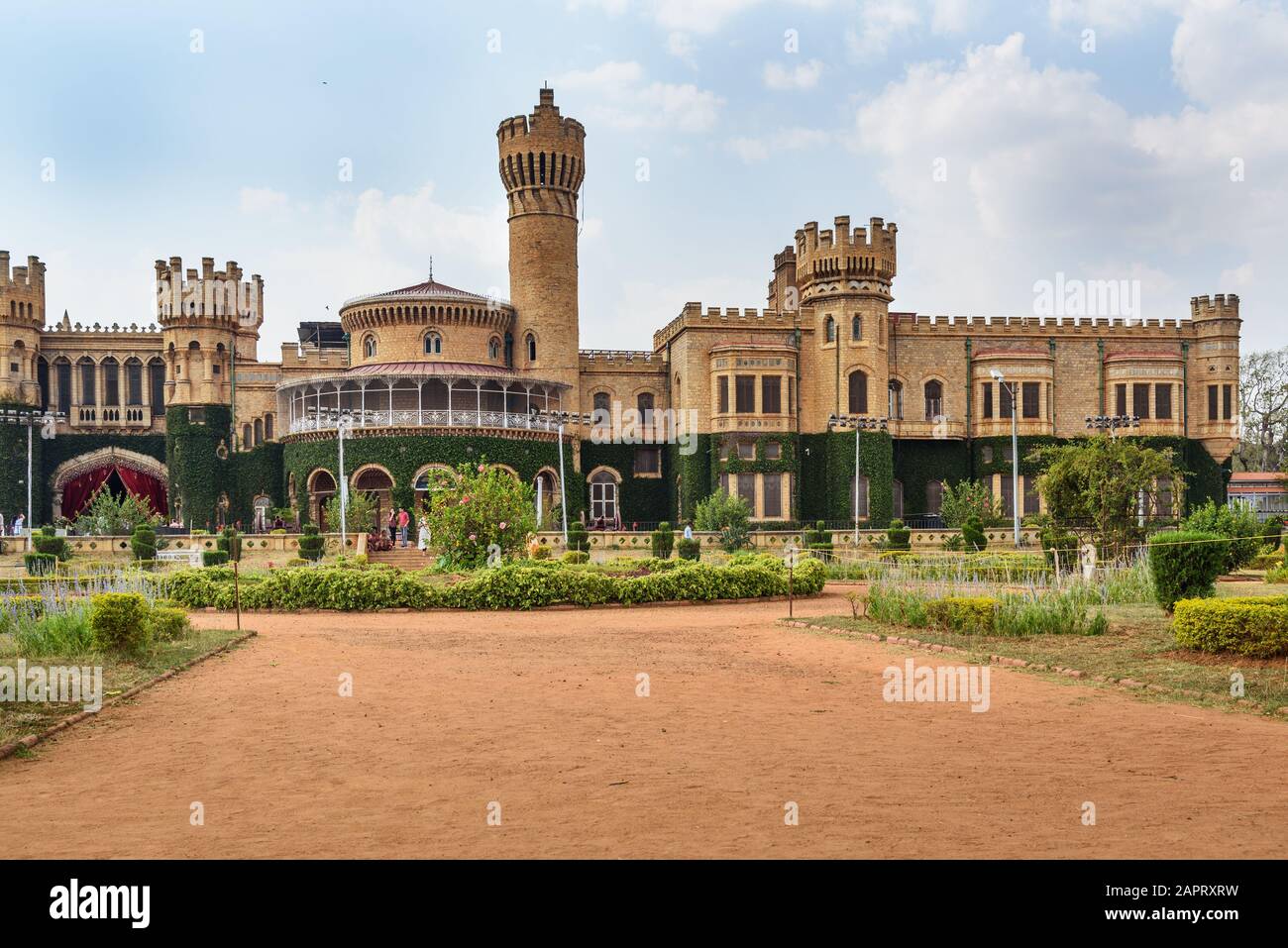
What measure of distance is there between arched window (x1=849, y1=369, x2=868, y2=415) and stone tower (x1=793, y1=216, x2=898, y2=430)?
0.14 feet

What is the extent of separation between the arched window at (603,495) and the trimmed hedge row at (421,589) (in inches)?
990

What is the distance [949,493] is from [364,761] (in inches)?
1550

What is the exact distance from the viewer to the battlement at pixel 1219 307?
5078 cm

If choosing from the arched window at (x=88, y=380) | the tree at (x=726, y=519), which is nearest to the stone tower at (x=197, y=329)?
the arched window at (x=88, y=380)

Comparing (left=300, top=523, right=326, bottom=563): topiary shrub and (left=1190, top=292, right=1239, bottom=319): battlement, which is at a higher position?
(left=1190, top=292, right=1239, bottom=319): battlement

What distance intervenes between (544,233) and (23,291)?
75.0ft

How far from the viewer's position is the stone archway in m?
50.0

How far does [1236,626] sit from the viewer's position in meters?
13.9

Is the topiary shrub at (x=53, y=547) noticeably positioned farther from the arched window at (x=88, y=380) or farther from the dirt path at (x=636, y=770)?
the dirt path at (x=636, y=770)

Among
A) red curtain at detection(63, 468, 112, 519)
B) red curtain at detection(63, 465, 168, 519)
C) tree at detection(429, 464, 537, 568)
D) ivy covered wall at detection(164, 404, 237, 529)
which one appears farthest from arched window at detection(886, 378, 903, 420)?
red curtain at detection(63, 468, 112, 519)

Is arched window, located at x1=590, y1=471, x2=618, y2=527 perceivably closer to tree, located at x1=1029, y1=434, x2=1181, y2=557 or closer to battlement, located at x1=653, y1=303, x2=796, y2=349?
battlement, located at x1=653, y1=303, x2=796, y2=349

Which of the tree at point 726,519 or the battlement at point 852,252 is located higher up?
the battlement at point 852,252

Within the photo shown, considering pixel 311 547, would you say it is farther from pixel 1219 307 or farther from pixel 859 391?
pixel 1219 307

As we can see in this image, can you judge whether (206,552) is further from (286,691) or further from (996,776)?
(996,776)
